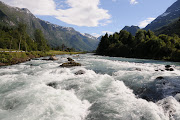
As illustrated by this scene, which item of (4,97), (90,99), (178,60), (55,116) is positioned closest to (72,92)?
(90,99)

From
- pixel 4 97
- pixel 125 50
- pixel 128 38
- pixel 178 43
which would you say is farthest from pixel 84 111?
pixel 128 38

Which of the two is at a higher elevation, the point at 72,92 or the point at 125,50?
the point at 125,50

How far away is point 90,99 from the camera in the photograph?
374 inches

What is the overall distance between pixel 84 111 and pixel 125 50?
7900 centimetres

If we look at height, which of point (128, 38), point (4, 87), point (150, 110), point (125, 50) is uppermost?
point (128, 38)

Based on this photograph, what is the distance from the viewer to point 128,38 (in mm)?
99125

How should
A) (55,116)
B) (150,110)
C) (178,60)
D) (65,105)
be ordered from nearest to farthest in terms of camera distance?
(55,116), (150,110), (65,105), (178,60)

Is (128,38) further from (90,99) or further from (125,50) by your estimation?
(90,99)

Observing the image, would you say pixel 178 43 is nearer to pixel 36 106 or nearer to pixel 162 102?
pixel 162 102

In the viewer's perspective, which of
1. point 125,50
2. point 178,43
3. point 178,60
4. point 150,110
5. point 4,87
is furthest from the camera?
point 125,50

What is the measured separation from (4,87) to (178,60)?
52.0m

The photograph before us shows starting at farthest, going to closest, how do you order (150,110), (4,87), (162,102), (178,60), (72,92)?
(178,60) < (4,87) < (72,92) < (162,102) < (150,110)

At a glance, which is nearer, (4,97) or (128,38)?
(4,97)

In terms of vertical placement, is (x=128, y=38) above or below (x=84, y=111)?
above
